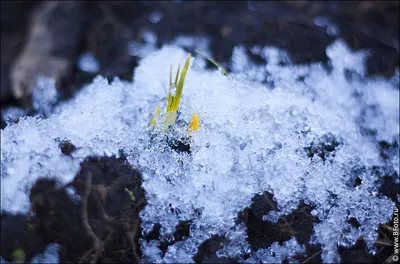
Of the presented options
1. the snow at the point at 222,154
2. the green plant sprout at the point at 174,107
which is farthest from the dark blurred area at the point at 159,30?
the green plant sprout at the point at 174,107

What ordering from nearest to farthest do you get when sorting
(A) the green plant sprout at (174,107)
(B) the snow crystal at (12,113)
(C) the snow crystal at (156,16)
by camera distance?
(A) the green plant sprout at (174,107) → (B) the snow crystal at (12,113) → (C) the snow crystal at (156,16)

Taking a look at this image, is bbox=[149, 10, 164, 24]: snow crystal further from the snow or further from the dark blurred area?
the snow

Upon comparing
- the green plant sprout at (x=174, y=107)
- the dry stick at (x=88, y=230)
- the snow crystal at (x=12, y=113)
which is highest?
the snow crystal at (x=12, y=113)

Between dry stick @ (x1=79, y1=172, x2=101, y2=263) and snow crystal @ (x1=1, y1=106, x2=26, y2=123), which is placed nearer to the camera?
dry stick @ (x1=79, y1=172, x2=101, y2=263)

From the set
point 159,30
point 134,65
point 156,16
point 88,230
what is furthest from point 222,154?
point 156,16

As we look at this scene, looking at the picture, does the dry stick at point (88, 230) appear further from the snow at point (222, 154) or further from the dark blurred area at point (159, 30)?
the dark blurred area at point (159, 30)

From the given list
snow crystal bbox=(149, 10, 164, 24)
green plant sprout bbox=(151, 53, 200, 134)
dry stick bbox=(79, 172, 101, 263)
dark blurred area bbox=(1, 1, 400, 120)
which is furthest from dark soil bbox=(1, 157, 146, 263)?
snow crystal bbox=(149, 10, 164, 24)

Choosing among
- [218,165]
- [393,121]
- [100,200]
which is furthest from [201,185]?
[393,121]

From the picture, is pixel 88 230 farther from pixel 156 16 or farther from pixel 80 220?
pixel 156 16
